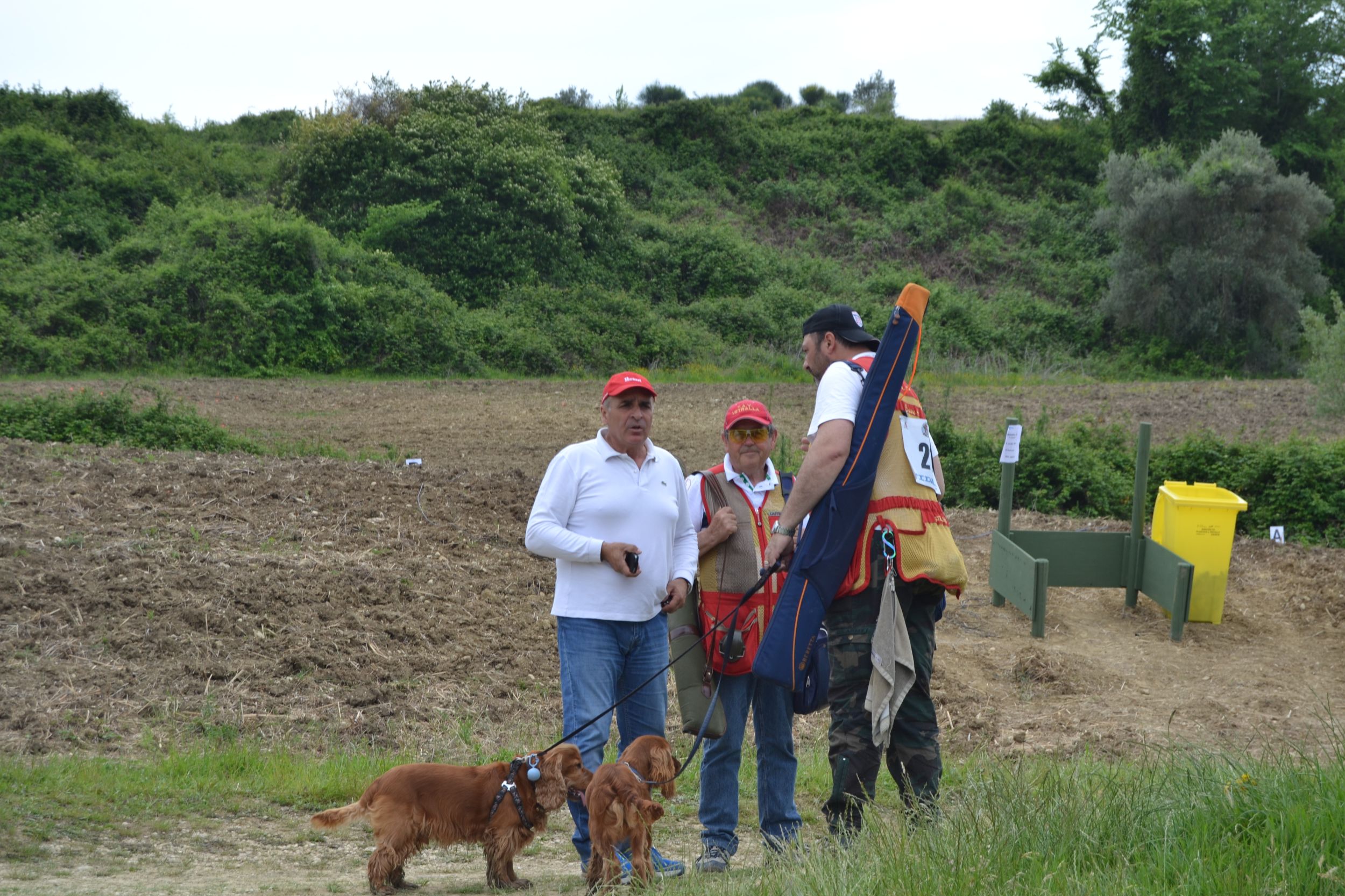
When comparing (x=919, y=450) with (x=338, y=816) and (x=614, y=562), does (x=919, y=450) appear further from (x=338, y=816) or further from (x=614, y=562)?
(x=338, y=816)

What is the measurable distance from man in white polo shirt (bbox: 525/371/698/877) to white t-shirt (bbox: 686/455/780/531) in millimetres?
138

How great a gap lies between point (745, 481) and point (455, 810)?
1714mm

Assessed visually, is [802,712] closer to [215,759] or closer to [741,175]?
[215,759]

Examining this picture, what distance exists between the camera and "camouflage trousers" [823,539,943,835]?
4238 millimetres

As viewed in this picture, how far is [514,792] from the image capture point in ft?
13.6

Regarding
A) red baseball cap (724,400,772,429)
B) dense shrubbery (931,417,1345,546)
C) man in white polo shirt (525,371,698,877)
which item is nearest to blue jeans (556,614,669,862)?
man in white polo shirt (525,371,698,877)

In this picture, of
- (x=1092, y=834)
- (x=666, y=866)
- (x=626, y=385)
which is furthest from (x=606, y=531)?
(x=1092, y=834)

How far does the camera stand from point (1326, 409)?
17.9 meters

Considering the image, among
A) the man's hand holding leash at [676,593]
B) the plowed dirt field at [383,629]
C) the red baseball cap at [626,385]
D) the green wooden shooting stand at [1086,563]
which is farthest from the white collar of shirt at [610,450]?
the green wooden shooting stand at [1086,563]

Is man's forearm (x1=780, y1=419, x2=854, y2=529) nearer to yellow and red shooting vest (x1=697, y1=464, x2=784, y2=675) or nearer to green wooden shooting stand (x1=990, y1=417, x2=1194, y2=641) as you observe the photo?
yellow and red shooting vest (x1=697, y1=464, x2=784, y2=675)

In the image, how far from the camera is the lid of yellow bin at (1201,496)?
360 inches

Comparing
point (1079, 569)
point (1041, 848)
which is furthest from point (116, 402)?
point (1041, 848)

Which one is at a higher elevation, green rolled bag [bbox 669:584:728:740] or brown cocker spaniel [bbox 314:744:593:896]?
green rolled bag [bbox 669:584:728:740]

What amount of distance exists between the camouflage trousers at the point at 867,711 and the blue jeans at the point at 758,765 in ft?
1.02
